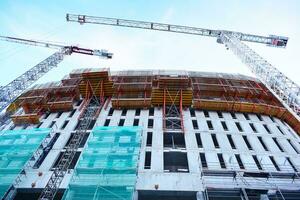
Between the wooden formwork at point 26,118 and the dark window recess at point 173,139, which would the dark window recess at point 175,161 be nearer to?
the dark window recess at point 173,139

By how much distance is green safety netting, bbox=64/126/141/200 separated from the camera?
21.2 meters

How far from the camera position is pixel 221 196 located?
883 inches

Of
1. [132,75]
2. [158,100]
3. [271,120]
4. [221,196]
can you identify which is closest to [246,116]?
[271,120]

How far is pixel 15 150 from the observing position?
2673 cm

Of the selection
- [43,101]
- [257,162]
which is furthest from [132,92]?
[257,162]

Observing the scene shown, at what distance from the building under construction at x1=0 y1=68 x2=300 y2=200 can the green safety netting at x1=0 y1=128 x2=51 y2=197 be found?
104 millimetres

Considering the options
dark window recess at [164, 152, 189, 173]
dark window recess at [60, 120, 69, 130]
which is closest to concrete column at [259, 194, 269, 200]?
dark window recess at [164, 152, 189, 173]

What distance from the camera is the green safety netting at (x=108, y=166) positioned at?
2117 cm

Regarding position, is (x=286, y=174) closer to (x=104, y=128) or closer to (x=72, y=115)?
(x=104, y=128)

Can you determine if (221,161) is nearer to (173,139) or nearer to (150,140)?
(173,139)

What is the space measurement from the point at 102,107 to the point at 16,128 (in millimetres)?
10771

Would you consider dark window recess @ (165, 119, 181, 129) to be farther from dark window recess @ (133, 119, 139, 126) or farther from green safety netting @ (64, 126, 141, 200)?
green safety netting @ (64, 126, 141, 200)

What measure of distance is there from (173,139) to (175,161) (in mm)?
3183

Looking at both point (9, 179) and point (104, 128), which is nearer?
point (9, 179)
